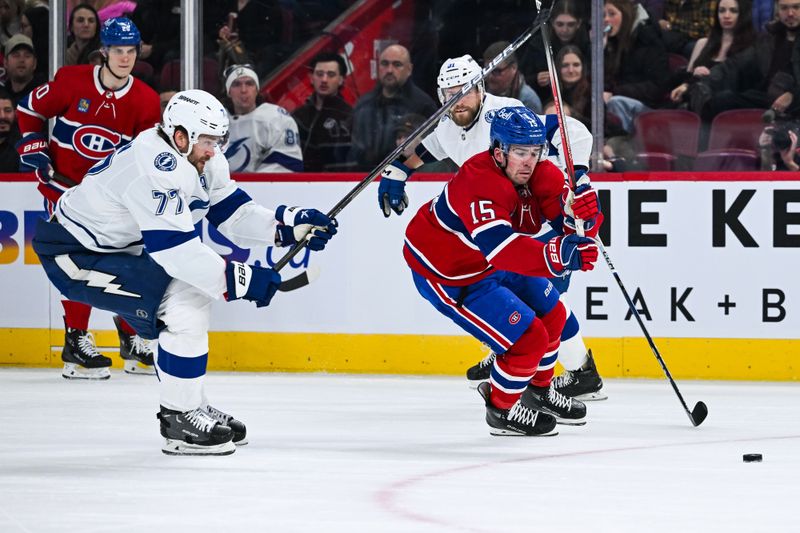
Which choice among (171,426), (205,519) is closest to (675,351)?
(171,426)

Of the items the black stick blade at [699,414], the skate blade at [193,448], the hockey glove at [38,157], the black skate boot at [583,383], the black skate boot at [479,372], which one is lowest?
the black skate boot at [479,372]

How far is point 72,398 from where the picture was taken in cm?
572

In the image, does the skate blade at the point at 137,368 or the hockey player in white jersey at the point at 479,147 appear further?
the skate blade at the point at 137,368

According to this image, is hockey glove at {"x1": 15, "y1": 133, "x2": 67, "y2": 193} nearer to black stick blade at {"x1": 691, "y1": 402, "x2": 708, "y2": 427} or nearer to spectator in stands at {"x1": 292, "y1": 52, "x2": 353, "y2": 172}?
spectator in stands at {"x1": 292, "y1": 52, "x2": 353, "y2": 172}

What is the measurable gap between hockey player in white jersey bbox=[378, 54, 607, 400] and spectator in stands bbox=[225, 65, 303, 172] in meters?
0.96

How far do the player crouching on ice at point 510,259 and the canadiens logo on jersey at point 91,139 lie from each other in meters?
2.01

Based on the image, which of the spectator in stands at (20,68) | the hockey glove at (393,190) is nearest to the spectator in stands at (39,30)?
the spectator in stands at (20,68)

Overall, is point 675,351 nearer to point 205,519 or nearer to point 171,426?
point 171,426

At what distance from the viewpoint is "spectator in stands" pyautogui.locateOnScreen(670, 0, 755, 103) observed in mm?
6234

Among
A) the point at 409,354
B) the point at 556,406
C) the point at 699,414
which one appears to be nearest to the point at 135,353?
the point at 409,354

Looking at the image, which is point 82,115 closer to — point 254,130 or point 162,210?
point 254,130

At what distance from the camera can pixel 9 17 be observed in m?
6.96

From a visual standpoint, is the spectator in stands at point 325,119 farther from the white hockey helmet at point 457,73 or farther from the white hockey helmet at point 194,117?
the white hockey helmet at point 194,117

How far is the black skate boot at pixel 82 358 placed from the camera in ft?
20.9
